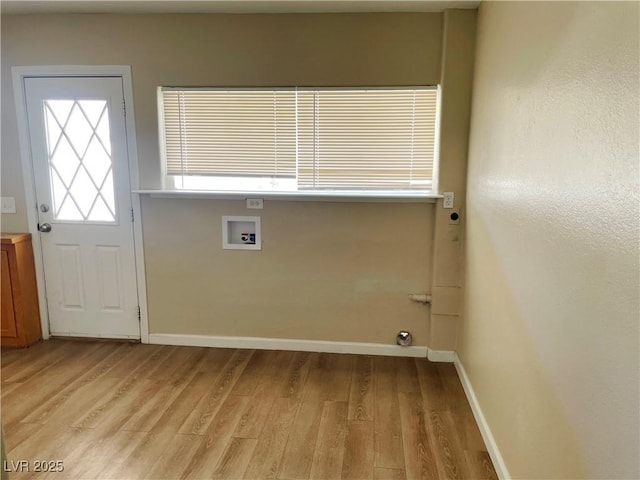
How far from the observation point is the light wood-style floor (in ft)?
6.89

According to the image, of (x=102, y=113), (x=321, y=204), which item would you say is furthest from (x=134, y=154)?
(x=321, y=204)

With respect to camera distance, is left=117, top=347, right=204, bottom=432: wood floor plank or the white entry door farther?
the white entry door

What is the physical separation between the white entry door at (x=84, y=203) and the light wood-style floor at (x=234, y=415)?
33 centimetres

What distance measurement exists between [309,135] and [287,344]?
165cm

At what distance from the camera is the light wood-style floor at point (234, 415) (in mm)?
2100

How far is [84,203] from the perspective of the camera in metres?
3.34

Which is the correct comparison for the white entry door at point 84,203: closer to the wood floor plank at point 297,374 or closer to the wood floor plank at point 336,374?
the wood floor plank at point 297,374

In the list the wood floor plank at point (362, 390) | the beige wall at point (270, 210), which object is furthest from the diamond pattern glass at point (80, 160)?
the wood floor plank at point (362, 390)

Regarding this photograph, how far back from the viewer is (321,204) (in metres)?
3.15

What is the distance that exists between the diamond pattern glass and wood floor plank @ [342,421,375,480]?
2422mm

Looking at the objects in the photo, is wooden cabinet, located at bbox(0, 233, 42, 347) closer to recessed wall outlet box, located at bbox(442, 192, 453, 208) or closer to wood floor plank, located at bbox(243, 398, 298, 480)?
wood floor plank, located at bbox(243, 398, 298, 480)

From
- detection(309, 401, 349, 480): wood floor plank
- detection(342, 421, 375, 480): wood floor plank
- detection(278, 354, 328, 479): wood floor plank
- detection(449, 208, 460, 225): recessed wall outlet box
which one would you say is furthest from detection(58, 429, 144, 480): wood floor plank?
detection(449, 208, 460, 225): recessed wall outlet box

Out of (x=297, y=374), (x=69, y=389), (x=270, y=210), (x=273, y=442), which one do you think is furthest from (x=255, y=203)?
(x=69, y=389)

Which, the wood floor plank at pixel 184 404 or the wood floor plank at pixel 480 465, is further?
the wood floor plank at pixel 184 404
